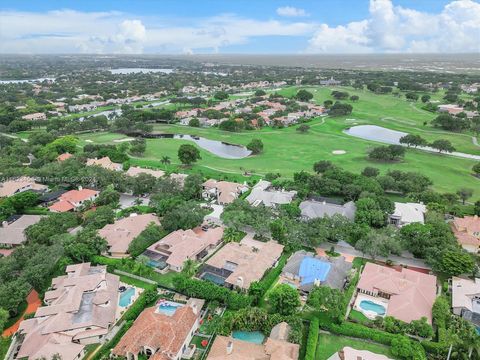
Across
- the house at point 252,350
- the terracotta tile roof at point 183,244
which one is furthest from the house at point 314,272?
the terracotta tile roof at point 183,244

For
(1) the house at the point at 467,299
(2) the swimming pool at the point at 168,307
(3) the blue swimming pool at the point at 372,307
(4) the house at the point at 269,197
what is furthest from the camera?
(4) the house at the point at 269,197

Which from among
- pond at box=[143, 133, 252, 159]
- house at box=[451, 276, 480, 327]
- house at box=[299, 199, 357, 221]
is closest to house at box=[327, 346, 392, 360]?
house at box=[451, 276, 480, 327]

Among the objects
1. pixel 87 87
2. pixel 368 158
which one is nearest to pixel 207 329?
pixel 368 158

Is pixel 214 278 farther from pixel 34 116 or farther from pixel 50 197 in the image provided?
pixel 34 116

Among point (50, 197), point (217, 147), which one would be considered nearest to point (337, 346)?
point (50, 197)

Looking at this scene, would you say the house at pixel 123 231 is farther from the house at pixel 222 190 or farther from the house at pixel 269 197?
the house at pixel 269 197

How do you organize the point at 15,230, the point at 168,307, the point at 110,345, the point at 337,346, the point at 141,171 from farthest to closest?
the point at 141,171 → the point at 15,230 → the point at 168,307 → the point at 337,346 → the point at 110,345
